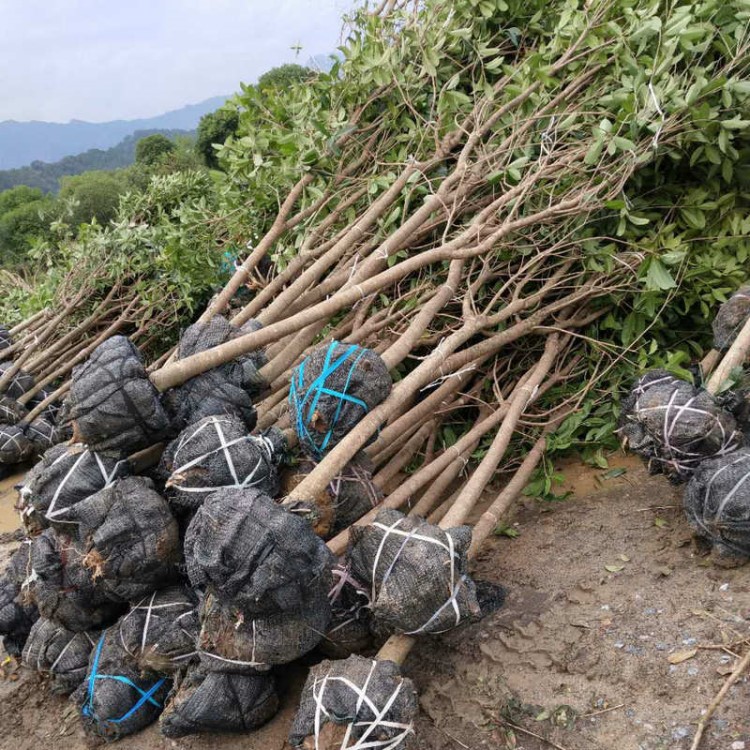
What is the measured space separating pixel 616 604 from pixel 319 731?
1295 mm

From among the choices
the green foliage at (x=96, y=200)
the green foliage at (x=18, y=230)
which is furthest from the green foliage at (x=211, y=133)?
the green foliage at (x=18, y=230)

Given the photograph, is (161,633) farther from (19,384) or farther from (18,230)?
(18,230)

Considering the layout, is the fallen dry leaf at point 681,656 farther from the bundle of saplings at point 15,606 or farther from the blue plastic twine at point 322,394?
the bundle of saplings at point 15,606

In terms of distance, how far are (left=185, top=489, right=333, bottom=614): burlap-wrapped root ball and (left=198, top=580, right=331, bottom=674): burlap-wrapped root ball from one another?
8 cm

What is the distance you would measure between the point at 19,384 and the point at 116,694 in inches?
173

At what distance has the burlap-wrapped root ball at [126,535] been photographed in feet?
7.03

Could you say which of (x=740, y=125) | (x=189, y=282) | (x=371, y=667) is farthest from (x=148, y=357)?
(x=740, y=125)

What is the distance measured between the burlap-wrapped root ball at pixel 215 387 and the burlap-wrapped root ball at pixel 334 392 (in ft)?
1.07

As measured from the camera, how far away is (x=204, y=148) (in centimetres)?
2316

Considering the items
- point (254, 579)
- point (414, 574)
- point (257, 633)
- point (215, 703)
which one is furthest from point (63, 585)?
point (414, 574)

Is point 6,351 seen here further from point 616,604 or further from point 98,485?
point 616,604

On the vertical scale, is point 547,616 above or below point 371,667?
below

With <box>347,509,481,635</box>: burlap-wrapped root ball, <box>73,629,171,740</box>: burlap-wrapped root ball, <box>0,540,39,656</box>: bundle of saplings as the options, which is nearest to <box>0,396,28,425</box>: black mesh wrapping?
<box>0,540,39,656</box>: bundle of saplings

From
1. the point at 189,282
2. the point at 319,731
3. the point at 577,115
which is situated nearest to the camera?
the point at 319,731
